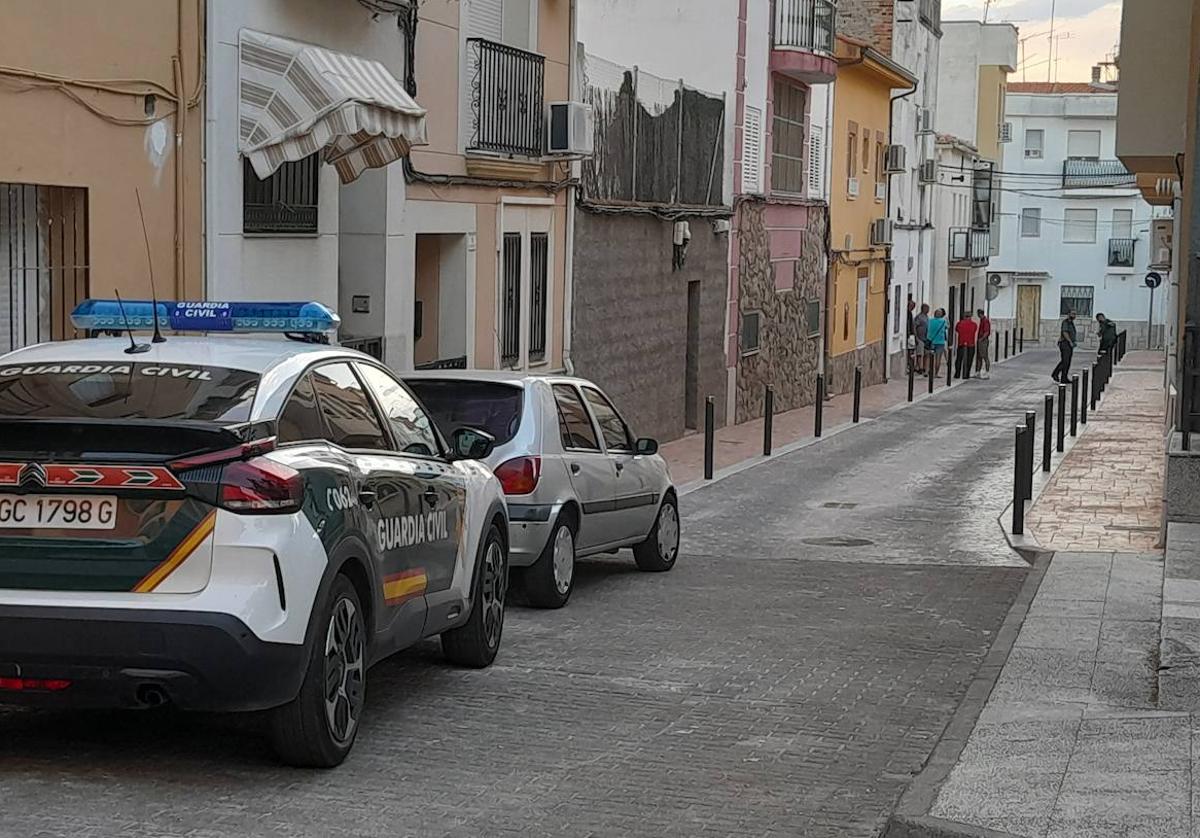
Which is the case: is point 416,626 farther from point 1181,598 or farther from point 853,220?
point 853,220

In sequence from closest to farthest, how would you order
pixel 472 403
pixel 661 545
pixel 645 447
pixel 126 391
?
pixel 126 391 → pixel 472 403 → pixel 645 447 → pixel 661 545

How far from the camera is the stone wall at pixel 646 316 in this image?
74.2 ft

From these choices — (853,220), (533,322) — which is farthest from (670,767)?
(853,220)

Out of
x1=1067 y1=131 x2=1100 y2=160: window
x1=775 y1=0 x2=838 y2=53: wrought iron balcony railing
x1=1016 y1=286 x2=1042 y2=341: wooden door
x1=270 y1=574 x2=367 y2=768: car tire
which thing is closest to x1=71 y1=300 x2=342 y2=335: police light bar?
x1=270 y1=574 x2=367 y2=768: car tire

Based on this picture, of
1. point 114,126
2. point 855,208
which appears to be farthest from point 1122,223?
point 114,126

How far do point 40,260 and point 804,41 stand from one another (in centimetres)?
2218

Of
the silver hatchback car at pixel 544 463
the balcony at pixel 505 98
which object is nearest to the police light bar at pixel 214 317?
the silver hatchback car at pixel 544 463

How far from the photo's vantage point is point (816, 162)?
35375mm

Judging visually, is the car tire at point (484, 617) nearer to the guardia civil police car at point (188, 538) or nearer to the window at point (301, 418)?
→ the guardia civil police car at point (188, 538)

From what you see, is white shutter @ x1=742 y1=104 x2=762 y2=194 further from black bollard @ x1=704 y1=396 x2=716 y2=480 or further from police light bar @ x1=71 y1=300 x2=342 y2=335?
police light bar @ x1=71 y1=300 x2=342 y2=335

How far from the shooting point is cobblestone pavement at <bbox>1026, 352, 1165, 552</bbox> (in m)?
15.1

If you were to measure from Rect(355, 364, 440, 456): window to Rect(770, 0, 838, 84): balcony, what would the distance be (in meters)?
24.0

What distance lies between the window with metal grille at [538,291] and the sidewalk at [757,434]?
219 centimetres

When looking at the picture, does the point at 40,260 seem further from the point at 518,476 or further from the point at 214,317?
the point at 214,317
